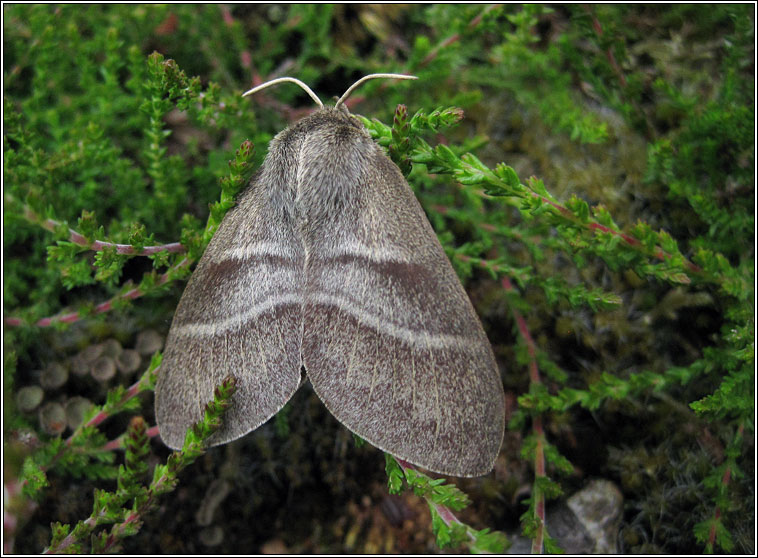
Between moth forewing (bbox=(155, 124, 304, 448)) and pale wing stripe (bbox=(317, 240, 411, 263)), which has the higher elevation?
pale wing stripe (bbox=(317, 240, 411, 263))

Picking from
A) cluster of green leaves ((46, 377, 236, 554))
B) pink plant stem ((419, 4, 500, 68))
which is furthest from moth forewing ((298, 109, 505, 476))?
pink plant stem ((419, 4, 500, 68))

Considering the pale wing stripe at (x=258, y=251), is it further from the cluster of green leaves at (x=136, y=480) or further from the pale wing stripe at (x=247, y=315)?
the cluster of green leaves at (x=136, y=480)

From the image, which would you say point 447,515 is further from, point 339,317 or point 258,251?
point 258,251

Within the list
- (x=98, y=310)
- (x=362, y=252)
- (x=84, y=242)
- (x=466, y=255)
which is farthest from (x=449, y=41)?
(x=98, y=310)

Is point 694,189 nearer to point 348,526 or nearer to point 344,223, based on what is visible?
point 344,223

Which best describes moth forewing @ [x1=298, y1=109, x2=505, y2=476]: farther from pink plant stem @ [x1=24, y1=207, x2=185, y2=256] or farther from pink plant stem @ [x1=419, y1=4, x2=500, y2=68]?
pink plant stem @ [x1=419, y1=4, x2=500, y2=68]

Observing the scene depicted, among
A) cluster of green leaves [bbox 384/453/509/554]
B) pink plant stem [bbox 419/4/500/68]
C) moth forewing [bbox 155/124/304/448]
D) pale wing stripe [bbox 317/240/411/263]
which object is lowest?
cluster of green leaves [bbox 384/453/509/554]

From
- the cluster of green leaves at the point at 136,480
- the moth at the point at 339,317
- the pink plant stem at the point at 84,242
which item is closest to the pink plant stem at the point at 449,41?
the moth at the point at 339,317
